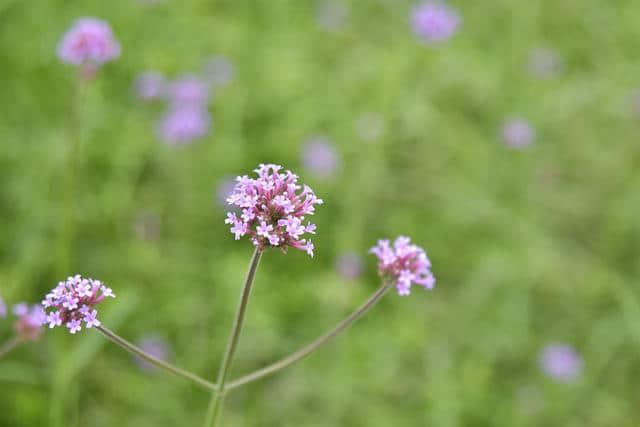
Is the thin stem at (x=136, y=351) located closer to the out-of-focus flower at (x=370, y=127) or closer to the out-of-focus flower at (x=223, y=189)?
the out-of-focus flower at (x=223, y=189)

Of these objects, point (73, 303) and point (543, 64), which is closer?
point (73, 303)

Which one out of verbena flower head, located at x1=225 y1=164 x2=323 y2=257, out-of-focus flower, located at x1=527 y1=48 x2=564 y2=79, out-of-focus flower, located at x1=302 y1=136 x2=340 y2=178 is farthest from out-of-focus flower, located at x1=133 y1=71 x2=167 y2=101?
out-of-focus flower, located at x1=527 y1=48 x2=564 y2=79

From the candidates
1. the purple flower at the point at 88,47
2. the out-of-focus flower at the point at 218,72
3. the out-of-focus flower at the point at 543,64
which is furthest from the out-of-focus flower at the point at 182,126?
the out-of-focus flower at the point at 543,64

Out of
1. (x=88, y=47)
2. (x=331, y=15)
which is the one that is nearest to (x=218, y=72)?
(x=331, y=15)

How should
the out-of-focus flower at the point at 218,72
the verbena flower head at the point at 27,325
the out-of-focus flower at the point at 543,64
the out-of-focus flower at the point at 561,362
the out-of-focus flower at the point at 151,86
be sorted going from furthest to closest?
the out-of-focus flower at the point at 543,64
the out-of-focus flower at the point at 218,72
the out-of-focus flower at the point at 151,86
the out-of-focus flower at the point at 561,362
the verbena flower head at the point at 27,325

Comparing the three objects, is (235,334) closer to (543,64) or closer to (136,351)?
(136,351)
